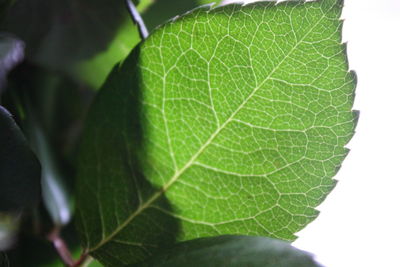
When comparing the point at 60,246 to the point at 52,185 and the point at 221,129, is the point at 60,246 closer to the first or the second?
the point at 52,185

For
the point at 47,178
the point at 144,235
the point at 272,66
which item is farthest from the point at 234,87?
the point at 47,178

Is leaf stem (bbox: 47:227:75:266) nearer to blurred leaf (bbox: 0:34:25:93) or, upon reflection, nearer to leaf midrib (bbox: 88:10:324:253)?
leaf midrib (bbox: 88:10:324:253)

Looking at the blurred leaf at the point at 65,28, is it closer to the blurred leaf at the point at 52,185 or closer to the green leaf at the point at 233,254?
the blurred leaf at the point at 52,185

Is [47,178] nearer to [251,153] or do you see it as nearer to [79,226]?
[79,226]

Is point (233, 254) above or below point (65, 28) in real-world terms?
below

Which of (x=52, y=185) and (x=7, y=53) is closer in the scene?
(x=7, y=53)

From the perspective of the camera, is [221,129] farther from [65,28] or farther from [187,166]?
[65,28]

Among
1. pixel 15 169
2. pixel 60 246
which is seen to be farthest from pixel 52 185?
pixel 15 169
